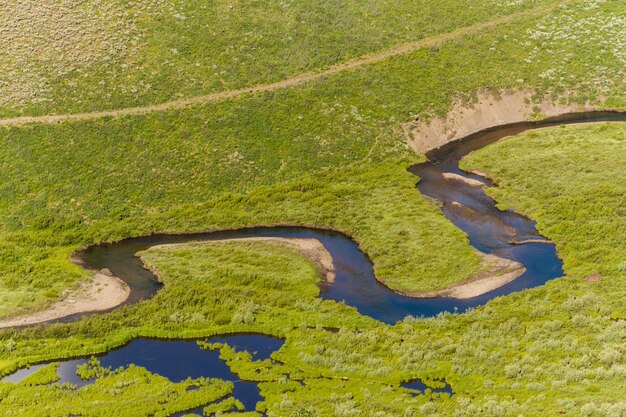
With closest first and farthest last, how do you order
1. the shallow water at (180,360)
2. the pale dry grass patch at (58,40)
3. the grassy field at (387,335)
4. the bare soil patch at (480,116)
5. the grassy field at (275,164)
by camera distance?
the grassy field at (387,335)
the shallow water at (180,360)
the grassy field at (275,164)
the pale dry grass patch at (58,40)
the bare soil patch at (480,116)

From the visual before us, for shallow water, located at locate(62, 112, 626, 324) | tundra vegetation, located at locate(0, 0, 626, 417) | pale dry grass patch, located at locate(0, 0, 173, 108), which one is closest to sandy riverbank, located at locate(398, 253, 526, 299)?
shallow water, located at locate(62, 112, 626, 324)

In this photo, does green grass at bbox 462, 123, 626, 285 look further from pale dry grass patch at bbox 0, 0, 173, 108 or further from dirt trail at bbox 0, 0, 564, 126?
pale dry grass patch at bbox 0, 0, 173, 108

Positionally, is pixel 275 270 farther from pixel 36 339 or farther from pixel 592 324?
pixel 592 324

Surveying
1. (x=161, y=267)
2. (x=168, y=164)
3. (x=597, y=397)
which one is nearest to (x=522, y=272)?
(x=597, y=397)

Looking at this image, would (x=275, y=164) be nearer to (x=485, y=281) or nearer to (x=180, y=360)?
(x=485, y=281)

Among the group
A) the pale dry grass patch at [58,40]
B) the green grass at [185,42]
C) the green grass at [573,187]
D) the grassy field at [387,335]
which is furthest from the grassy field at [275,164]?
the pale dry grass patch at [58,40]

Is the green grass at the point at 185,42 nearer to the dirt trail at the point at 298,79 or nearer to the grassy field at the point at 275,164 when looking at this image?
the dirt trail at the point at 298,79

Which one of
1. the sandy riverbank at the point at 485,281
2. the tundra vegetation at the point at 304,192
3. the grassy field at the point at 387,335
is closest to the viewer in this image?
the grassy field at the point at 387,335
